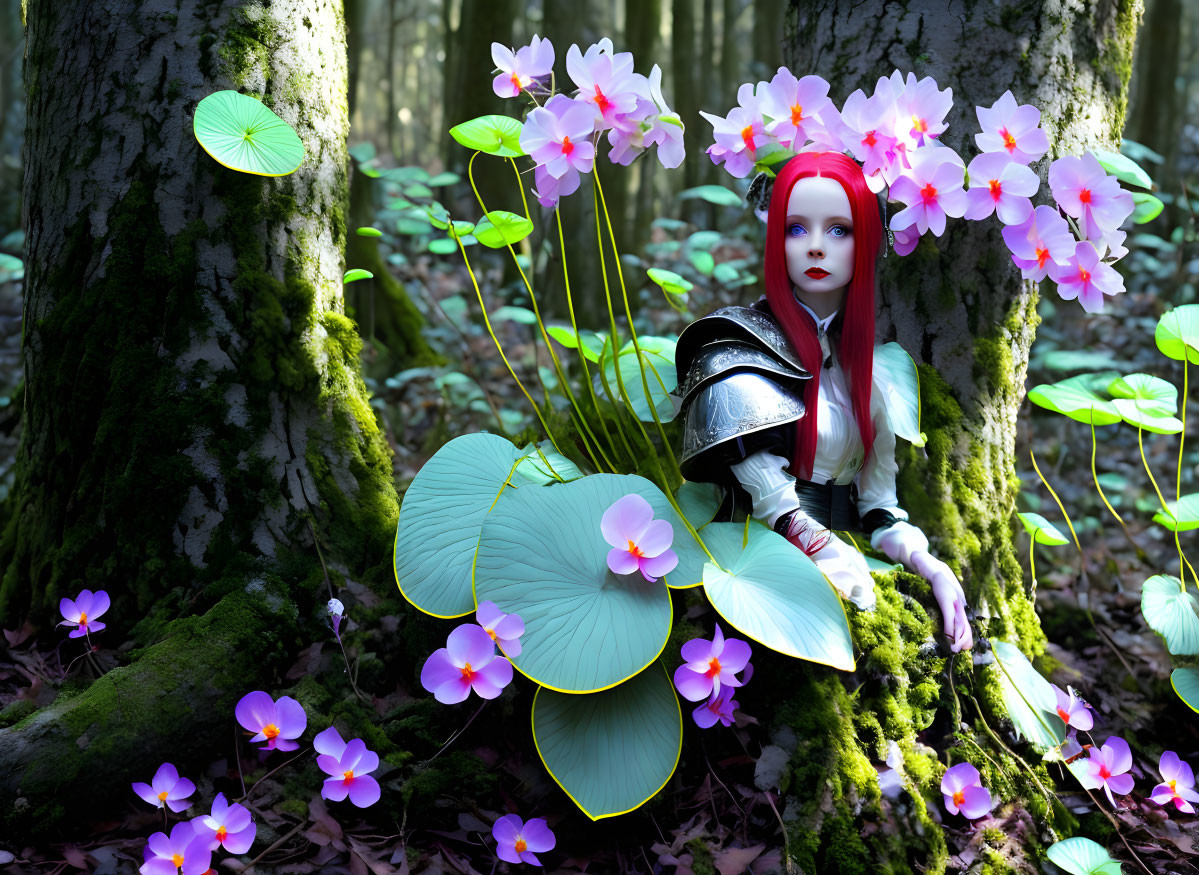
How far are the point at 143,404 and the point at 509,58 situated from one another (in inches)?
41.0

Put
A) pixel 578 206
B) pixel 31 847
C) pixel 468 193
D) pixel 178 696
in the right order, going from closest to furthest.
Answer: pixel 31 847
pixel 178 696
pixel 578 206
pixel 468 193

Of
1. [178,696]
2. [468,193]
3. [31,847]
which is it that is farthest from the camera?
[468,193]

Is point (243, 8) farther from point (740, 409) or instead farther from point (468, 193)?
point (468, 193)

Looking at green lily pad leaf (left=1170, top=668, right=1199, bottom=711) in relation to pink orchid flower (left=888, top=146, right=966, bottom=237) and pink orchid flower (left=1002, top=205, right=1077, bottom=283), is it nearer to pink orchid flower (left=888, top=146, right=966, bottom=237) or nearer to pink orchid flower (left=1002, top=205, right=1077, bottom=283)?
pink orchid flower (left=1002, top=205, right=1077, bottom=283)

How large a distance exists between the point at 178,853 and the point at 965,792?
4.48ft

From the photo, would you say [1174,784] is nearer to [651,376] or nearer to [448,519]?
[651,376]

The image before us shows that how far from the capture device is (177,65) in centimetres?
171

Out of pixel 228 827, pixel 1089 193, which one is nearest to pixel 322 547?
pixel 228 827

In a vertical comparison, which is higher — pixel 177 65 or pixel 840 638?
pixel 177 65

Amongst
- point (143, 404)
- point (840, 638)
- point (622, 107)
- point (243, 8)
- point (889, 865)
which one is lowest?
point (889, 865)

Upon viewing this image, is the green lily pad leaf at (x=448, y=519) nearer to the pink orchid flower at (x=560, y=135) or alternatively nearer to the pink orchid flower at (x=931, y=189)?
the pink orchid flower at (x=560, y=135)

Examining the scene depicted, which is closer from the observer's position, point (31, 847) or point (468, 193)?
point (31, 847)

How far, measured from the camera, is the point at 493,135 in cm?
171

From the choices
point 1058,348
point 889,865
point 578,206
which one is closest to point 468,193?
point 578,206
